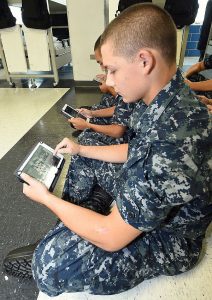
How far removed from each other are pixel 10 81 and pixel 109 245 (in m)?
3.63

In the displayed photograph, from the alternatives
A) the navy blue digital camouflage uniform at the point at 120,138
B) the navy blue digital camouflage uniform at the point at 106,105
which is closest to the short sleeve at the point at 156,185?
the navy blue digital camouflage uniform at the point at 120,138

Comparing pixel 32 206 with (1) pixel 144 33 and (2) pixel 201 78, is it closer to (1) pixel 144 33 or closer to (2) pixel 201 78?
(1) pixel 144 33

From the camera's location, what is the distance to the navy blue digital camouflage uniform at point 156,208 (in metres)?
0.61

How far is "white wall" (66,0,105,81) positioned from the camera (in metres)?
3.14

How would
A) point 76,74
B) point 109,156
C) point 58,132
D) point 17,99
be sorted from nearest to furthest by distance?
1. point 109,156
2. point 58,132
3. point 17,99
4. point 76,74

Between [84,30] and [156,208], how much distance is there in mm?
3219

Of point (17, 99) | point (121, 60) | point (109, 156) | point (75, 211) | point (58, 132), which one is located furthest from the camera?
point (17, 99)

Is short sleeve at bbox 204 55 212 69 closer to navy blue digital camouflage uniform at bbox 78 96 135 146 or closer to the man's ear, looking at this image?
navy blue digital camouflage uniform at bbox 78 96 135 146

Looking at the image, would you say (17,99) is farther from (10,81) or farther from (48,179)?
(48,179)

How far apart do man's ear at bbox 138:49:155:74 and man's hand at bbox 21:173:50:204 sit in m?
0.52

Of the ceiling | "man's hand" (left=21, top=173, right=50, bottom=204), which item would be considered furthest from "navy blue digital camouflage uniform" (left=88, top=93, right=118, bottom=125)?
the ceiling

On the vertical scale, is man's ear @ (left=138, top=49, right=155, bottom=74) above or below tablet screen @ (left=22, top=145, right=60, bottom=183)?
above

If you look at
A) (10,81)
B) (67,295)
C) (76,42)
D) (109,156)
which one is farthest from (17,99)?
(67,295)

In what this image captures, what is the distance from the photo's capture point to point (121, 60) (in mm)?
665
